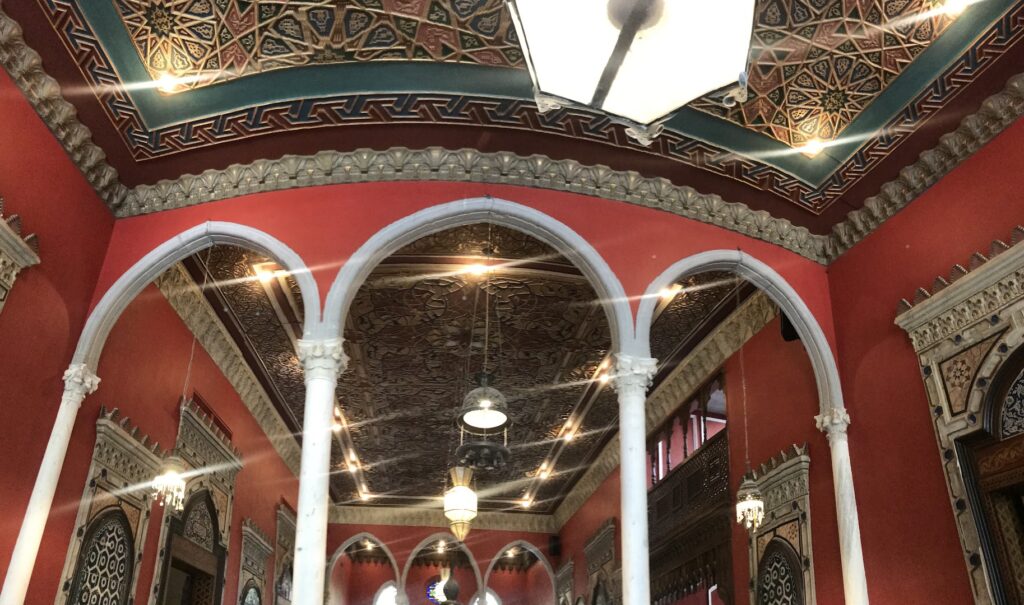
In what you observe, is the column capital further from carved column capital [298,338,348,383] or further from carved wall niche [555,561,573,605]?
carved wall niche [555,561,573,605]

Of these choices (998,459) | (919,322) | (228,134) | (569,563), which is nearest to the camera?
(998,459)

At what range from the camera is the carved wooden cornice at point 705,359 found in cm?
758

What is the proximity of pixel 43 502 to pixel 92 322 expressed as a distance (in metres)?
1.30

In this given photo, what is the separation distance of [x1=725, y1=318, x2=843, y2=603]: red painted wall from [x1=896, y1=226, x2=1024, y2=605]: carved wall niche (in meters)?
1.19

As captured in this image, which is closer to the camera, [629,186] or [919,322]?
[919,322]

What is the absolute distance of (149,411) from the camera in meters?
6.85

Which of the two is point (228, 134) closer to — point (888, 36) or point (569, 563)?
point (888, 36)

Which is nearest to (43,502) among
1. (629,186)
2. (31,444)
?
(31,444)

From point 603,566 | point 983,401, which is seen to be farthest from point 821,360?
point 603,566

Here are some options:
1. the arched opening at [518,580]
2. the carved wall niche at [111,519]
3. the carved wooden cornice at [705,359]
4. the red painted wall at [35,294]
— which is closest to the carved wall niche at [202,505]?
the carved wall niche at [111,519]

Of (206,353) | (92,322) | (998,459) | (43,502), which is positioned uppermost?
(206,353)

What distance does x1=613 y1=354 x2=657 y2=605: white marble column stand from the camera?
490 centimetres

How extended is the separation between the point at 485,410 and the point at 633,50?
349 cm

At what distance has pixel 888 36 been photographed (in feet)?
16.1
